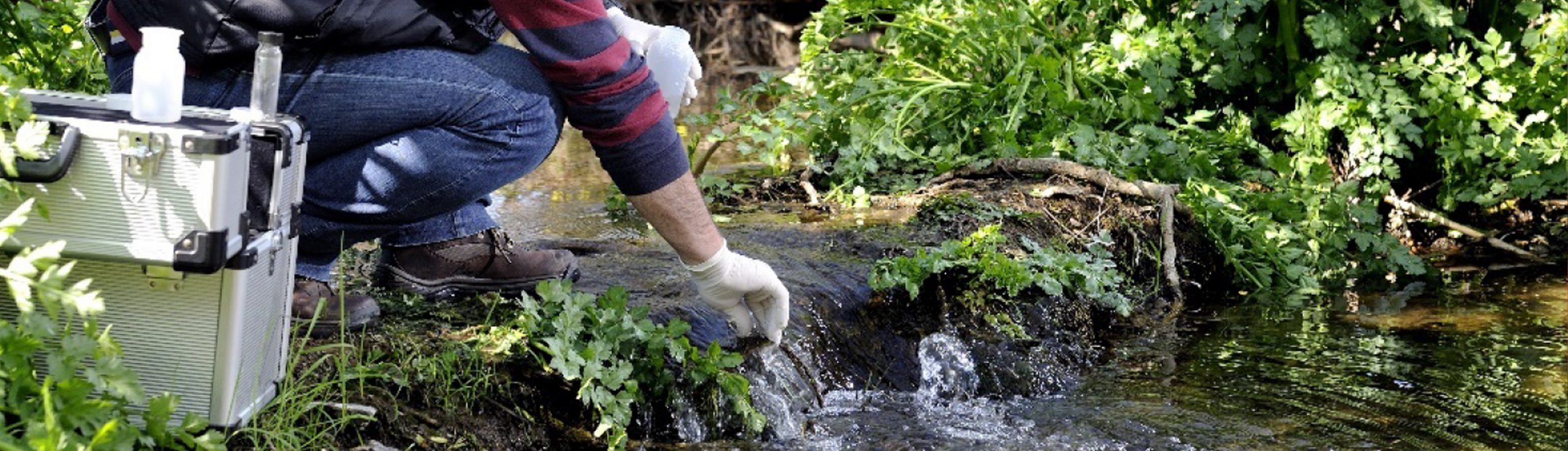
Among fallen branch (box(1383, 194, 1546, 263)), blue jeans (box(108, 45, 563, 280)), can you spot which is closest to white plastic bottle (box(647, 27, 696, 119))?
blue jeans (box(108, 45, 563, 280))

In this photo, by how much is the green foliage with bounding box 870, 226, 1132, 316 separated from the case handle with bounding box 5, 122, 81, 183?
193 cm

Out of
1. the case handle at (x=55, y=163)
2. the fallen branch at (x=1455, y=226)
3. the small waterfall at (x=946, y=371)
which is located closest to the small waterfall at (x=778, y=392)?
the small waterfall at (x=946, y=371)

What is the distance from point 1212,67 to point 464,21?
323 centimetres

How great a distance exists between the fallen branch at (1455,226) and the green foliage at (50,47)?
12.6 ft

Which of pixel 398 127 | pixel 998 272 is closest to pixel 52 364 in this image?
pixel 398 127

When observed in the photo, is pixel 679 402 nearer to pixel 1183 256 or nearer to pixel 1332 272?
pixel 1183 256

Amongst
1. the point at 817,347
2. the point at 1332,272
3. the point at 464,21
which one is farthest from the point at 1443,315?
the point at 464,21

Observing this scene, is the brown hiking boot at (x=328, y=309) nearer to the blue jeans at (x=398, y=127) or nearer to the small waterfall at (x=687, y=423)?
the blue jeans at (x=398, y=127)

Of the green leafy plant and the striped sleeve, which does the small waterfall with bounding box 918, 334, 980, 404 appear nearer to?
the striped sleeve

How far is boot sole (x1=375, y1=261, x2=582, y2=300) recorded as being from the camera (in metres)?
3.26

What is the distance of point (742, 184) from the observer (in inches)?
206

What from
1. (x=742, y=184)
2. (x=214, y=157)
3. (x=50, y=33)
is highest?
(x=214, y=157)

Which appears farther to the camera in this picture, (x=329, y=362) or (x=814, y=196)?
(x=814, y=196)

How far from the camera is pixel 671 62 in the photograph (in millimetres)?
2977
